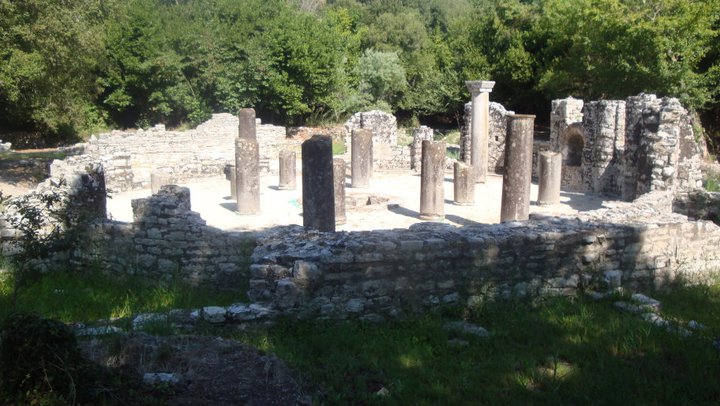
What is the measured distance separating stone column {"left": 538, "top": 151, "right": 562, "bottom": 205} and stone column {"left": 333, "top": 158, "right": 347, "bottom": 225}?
5.50m

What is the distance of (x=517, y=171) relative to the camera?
1457 centimetres

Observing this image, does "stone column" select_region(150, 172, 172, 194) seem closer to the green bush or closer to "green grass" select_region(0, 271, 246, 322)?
"green grass" select_region(0, 271, 246, 322)

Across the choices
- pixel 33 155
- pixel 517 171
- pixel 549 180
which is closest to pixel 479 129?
pixel 549 180

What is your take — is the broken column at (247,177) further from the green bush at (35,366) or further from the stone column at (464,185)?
the green bush at (35,366)

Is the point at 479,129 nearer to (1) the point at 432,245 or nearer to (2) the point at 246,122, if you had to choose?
(2) the point at 246,122

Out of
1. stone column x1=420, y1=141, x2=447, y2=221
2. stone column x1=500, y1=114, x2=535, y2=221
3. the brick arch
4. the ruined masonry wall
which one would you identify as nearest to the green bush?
stone column x1=500, y1=114, x2=535, y2=221

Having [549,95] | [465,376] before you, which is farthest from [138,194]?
[549,95]

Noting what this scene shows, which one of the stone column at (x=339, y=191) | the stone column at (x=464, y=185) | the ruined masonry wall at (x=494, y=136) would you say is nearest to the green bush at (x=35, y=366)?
the stone column at (x=339, y=191)

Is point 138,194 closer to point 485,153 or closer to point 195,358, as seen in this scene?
point 485,153

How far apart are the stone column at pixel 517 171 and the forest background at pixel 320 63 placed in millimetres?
9864

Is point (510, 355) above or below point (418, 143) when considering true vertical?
below

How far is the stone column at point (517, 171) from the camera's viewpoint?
1449 centimetres

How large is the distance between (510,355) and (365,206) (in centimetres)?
1209

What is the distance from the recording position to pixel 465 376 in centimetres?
511
